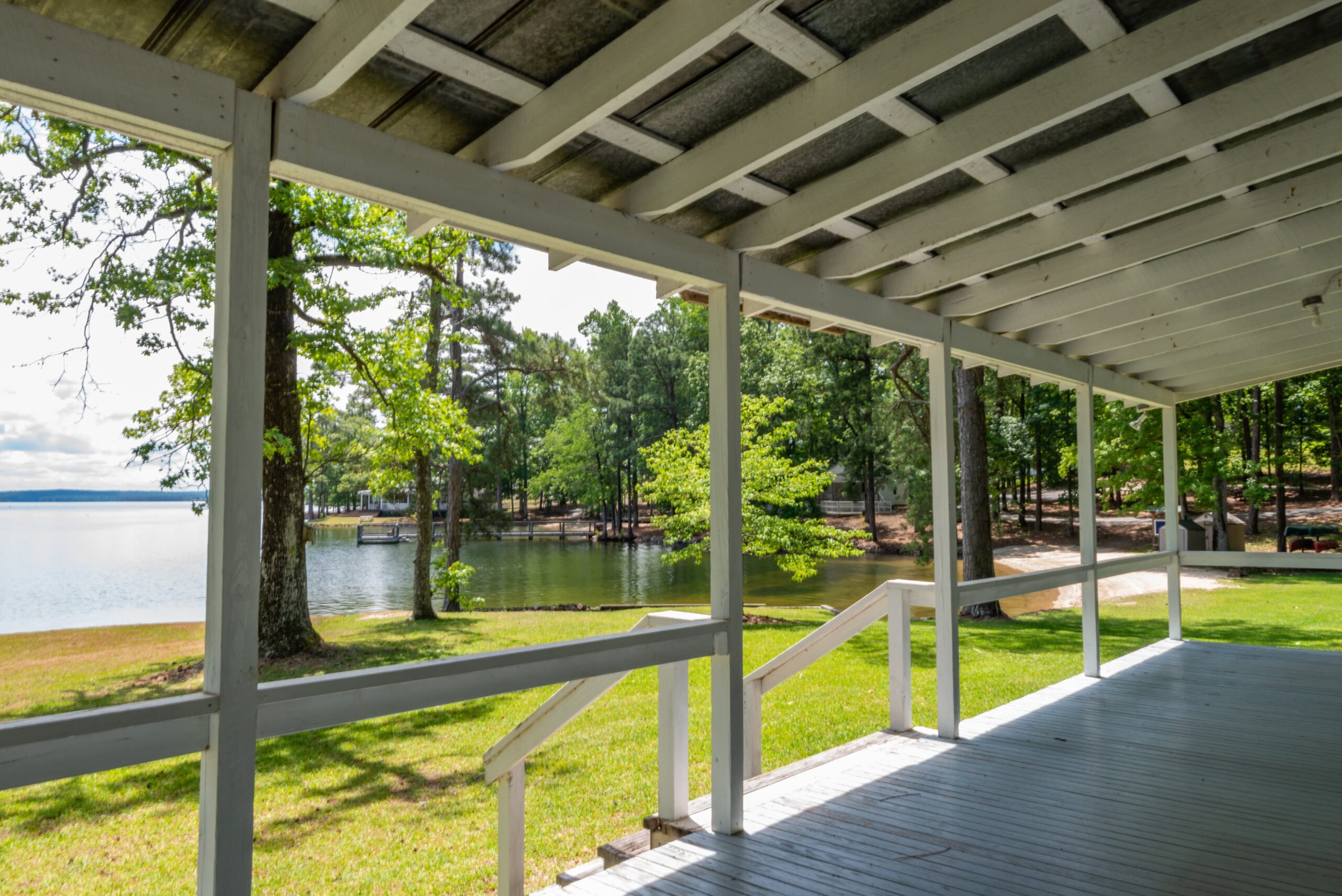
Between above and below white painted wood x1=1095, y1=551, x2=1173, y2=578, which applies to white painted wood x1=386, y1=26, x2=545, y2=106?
above

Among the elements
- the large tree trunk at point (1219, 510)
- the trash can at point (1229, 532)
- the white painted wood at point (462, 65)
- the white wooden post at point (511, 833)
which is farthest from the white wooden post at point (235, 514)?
the trash can at point (1229, 532)

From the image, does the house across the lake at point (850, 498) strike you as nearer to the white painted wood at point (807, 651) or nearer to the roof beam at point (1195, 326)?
the roof beam at point (1195, 326)

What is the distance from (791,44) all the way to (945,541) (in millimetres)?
2873

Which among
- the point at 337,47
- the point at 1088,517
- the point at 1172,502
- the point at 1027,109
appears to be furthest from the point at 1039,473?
the point at 337,47

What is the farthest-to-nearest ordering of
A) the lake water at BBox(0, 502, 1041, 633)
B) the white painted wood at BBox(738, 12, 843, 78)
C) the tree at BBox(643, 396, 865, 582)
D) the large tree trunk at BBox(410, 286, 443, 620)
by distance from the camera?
1. the lake water at BBox(0, 502, 1041, 633)
2. the large tree trunk at BBox(410, 286, 443, 620)
3. the tree at BBox(643, 396, 865, 582)
4. the white painted wood at BBox(738, 12, 843, 78)

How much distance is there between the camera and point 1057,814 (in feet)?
11.0

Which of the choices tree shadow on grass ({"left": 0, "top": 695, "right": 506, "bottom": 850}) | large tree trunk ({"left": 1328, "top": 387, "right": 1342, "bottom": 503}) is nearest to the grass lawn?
tree shadow on grass ({"left": 0, "top": 695, "right": 506, "bottom": 850})

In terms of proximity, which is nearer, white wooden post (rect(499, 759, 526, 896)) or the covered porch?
the covered porch

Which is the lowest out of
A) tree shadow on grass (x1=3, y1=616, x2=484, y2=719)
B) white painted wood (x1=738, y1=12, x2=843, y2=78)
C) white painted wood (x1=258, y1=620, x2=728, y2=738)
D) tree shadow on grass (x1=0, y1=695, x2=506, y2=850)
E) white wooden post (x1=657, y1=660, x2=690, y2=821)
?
tree shadow on grass (x1=0, y1=695, x2=506, y2=850)

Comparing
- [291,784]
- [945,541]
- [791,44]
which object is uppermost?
[791,44]

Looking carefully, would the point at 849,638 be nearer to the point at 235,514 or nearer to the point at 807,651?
the point at 807,651

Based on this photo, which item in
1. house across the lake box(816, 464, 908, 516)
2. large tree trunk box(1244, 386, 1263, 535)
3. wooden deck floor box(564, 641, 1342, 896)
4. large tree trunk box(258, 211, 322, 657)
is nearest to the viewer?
wooden deck floor box(564, 641, 1342, 896)

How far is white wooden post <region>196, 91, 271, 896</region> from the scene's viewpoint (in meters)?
1.88

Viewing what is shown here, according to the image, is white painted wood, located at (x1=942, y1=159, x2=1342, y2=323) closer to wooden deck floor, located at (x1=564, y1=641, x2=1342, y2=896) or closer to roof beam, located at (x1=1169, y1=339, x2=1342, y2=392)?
wooden deck floor, located at (x1=564, y1=641, x2=1342, y2=896)
